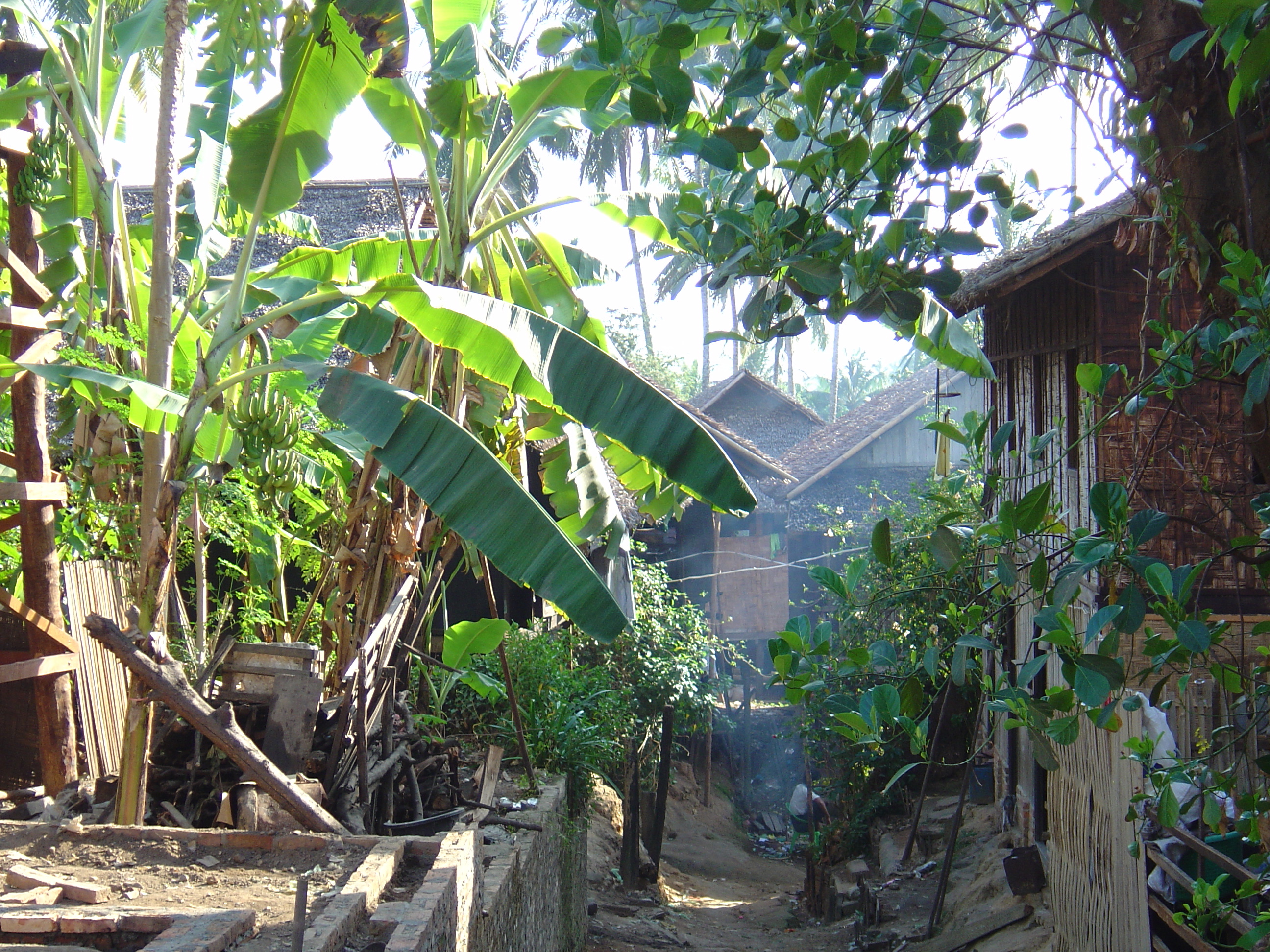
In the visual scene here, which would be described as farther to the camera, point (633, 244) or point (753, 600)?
point (633, 244)

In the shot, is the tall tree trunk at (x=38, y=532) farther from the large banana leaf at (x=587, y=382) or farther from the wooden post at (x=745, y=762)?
the wooden post at (x=745, y=762)

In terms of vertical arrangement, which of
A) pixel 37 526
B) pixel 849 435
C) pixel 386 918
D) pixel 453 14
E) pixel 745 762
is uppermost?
pixel 453 14

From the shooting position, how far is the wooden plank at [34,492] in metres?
4.29

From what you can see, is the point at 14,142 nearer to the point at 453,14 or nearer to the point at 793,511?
the point at 453,14

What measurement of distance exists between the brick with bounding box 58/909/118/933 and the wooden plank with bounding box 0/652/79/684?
1.73 metres

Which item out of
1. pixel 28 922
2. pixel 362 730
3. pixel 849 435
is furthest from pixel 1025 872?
pixel 849 435

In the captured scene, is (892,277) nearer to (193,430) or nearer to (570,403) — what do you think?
(570,403)

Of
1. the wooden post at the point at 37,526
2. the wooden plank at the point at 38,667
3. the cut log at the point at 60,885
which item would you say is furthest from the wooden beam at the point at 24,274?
the cut log at the point at 60,885

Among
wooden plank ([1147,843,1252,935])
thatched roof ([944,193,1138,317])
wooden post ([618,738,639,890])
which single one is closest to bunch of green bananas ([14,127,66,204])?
thatched roof ([944,193,1138,317])

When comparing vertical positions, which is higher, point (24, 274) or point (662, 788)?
point (24, 274)

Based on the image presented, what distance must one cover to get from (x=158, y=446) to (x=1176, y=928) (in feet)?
17.3

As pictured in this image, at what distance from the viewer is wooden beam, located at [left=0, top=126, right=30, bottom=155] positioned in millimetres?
4539

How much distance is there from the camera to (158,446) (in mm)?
4180

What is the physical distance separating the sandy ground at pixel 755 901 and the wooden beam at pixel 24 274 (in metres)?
6.90
